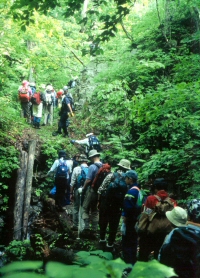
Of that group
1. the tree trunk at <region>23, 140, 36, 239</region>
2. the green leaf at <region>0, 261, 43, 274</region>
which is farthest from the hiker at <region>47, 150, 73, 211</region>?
the green leaf at <region>0, 261, 43, 274</region>

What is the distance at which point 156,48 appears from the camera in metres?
12.8

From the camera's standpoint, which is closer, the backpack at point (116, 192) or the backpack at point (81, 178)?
the backpack at point (116, 192)

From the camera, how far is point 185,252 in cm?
250

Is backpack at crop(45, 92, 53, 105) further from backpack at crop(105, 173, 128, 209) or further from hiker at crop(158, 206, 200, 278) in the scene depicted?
hiker at crop(158, 206, 200, 278)

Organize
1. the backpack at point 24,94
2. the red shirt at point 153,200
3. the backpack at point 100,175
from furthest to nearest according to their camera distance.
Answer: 1. the backpack at point 24,94
2. the backpack at point 100,175
3. the red shirt at point 153,200

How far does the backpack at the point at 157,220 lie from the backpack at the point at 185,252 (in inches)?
54.6

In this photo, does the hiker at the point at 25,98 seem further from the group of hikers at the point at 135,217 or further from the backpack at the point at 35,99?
the group of hikers at the point at 135,217

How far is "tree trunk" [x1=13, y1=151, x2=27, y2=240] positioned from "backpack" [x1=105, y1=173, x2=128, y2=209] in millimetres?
4348

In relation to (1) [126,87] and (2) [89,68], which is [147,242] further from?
(2) [89,68]

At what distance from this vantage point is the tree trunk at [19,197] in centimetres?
874

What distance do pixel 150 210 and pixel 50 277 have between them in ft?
10.6

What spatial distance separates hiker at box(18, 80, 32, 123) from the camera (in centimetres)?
1210

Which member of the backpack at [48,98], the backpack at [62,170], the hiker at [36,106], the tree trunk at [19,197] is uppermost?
the backpack at [48,98]

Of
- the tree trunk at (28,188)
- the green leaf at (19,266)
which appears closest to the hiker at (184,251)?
the green leaf at (19,266)
